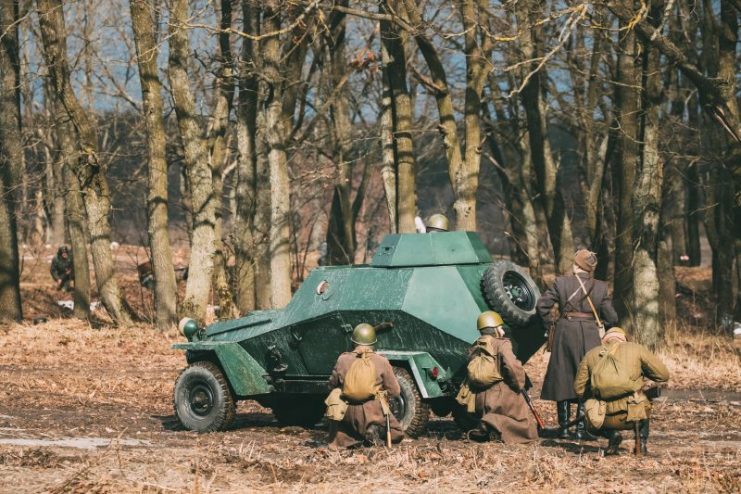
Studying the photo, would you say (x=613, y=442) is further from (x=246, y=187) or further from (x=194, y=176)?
(x=246, y=187)

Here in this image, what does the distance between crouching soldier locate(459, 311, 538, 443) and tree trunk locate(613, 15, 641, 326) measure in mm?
A: 9214

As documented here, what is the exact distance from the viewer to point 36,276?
38719 mm

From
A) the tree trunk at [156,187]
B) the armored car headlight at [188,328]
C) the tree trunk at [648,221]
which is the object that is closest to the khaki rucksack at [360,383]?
the armored car headlight at [188,328]

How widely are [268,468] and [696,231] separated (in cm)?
3151

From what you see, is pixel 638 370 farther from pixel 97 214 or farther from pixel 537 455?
pixel 97 214

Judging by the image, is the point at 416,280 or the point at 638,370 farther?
the point at 416,280

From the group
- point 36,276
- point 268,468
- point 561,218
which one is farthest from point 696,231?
point 268,468

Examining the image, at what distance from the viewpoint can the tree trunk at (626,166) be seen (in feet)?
67.8

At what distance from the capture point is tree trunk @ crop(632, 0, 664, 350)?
63.7 feet

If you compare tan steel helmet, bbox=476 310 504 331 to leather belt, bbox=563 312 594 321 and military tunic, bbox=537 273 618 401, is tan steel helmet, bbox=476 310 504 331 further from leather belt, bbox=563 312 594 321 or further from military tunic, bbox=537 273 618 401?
leather belt, bbox=563 312 594 321

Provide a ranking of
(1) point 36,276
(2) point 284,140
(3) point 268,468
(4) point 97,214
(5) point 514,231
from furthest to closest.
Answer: (1) point 36,276 < (5) point 514,231 < (4) point 97,214 < (2) point 284,140 < (3) point 268,468

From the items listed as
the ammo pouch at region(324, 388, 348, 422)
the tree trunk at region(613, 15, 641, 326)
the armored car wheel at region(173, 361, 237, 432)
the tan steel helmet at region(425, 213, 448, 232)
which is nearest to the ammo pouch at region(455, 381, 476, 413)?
the ammo pouch at region(324, 388, 348, 422)

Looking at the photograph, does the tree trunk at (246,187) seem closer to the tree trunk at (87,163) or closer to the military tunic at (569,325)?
the tree trunk at (87,163)

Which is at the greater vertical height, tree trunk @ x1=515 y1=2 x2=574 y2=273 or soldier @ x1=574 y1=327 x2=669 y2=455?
tree trunk @ x1=515 y1=2 x2=574 y2=273
